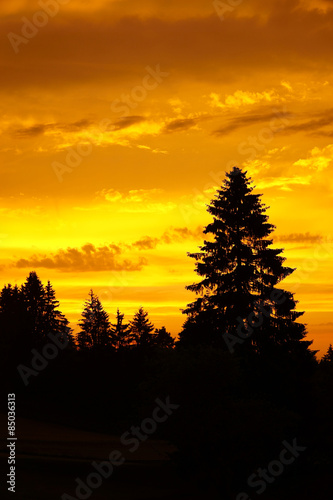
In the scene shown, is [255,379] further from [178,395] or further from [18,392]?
[18,392]

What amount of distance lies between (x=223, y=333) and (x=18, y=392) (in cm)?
4353

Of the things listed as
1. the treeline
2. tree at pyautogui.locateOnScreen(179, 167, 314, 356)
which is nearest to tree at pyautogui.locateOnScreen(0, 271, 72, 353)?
the treeline

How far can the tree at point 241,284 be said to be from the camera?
143 feet

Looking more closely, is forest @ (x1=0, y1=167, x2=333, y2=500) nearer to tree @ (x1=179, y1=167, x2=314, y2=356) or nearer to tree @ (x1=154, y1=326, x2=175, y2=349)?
tree @ (x1=179, y1=167, x2=314, y2=356)

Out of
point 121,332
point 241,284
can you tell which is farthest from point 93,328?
point 241,284

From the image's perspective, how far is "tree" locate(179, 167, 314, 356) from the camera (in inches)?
1714

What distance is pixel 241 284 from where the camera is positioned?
150 ft

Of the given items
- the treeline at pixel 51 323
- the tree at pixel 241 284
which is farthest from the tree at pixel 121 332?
the tree at pixel 241 284

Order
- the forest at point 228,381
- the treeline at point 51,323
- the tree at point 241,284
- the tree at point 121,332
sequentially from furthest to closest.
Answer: the tree at point 121,332, the treeline at point 51,323, the tree at point 241,284, the forest at point 228,381

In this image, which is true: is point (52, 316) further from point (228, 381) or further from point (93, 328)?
point (228, 381)

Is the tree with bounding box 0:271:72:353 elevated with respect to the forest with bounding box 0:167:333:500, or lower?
elevated

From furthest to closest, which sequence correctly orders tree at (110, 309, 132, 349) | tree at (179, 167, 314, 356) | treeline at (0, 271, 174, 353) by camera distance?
1. tree at (110, 309, 132, 349)
2. treeline at (0, 271, 174, 353)
3. tree at (179, 167, 314, 356)

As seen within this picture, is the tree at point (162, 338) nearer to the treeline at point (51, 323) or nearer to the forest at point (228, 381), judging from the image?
the treeline at point (51, 323)

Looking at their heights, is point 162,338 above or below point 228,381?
above
